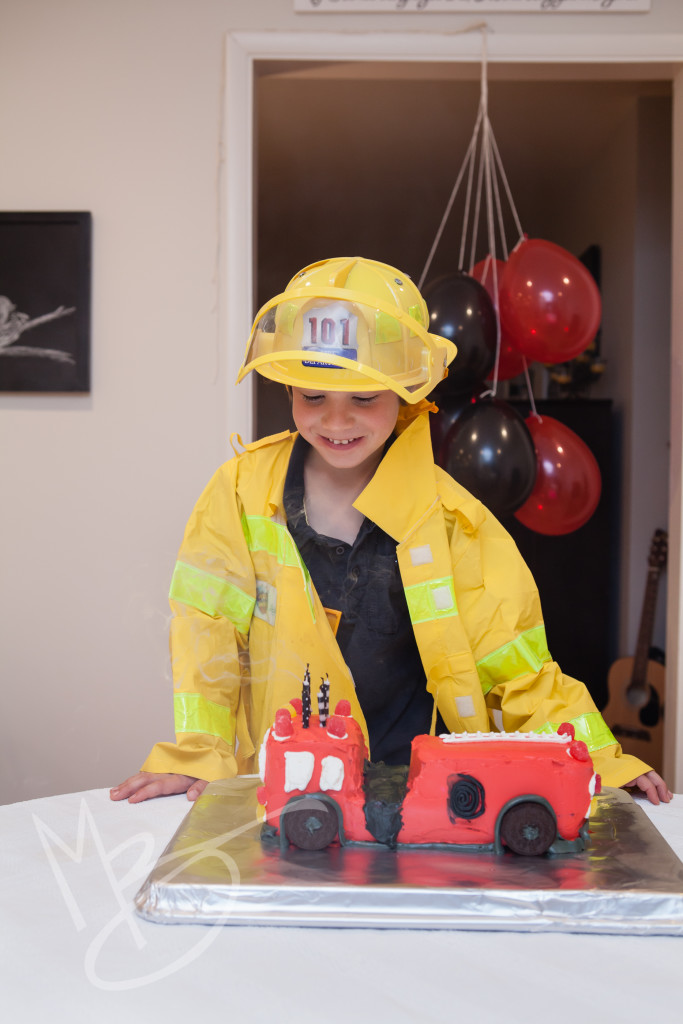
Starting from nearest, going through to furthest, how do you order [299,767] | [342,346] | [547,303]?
[299,767] < [342,346] < [547,303]

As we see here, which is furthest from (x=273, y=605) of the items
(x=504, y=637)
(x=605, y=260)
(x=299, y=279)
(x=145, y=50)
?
(x=605, y=260)

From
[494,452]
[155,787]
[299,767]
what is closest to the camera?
[299,767]

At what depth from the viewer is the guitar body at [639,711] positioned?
3258mm

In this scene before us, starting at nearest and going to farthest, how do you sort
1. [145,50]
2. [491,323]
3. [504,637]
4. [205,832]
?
[205,832] < [504,637] < [491,323] < [145,50]

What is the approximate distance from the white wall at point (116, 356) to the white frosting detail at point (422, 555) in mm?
1131

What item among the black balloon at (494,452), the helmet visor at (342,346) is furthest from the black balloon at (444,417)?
the helmet visor at (342,346)

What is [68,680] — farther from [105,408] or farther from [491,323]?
[491,323]

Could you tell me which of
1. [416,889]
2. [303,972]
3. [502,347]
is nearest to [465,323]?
[502,347]

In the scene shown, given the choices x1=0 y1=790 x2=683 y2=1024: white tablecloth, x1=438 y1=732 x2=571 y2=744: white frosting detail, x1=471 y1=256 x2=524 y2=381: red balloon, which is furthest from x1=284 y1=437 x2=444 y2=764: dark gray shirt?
x1=471 y1=256 x2=524 y2=381: red balloon

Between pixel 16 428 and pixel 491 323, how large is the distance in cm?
125

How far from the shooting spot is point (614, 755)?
4.06 ft

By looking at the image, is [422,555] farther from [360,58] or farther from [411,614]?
[360,58]

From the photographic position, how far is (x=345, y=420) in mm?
1199

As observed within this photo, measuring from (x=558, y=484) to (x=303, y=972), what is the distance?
1.46 meters
